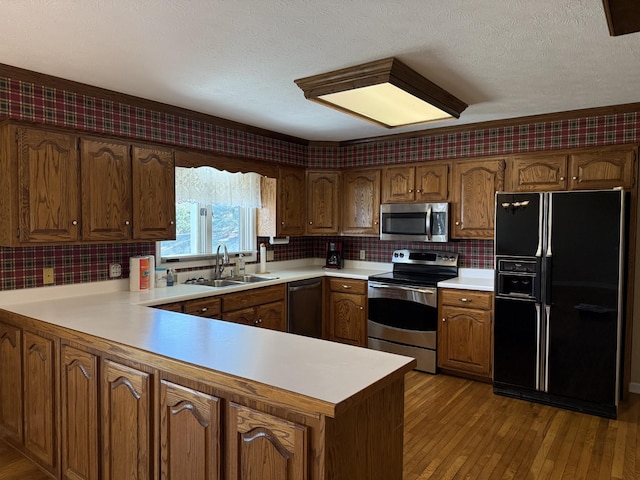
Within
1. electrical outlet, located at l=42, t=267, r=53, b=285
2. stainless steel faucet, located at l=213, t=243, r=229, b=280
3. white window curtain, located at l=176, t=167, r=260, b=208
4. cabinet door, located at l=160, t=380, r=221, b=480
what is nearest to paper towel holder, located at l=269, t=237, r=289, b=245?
white window curtain, located at l=176, t=167, r=260, b=208

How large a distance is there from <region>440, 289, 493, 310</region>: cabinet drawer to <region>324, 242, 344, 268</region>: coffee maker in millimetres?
1449

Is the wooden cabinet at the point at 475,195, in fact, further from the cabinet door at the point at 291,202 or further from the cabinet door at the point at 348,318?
the cabinet door at the point at 291,202

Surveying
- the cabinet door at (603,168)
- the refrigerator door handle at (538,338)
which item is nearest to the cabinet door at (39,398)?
the refrigerator door handle at (538,338)

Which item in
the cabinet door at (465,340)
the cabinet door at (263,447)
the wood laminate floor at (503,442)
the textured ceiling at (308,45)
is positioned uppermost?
the textured ceiling at (308,45)

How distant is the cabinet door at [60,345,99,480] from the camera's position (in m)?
Answer: 2.14

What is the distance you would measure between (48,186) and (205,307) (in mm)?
1325

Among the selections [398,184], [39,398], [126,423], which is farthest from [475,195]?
[39,398]

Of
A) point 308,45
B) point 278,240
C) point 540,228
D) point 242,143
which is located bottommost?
point 278,240

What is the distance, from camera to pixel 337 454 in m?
1.42

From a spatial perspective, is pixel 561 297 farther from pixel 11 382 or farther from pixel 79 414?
pixel 11 382

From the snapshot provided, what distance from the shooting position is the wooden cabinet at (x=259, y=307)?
11.8ft

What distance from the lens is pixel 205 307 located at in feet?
11.1

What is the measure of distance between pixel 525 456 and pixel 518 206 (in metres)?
1.77

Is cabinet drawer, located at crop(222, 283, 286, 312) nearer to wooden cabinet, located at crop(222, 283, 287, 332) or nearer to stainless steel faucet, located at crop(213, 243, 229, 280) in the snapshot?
wooden cabinet, located at crop(222, 283, 287, 332)
